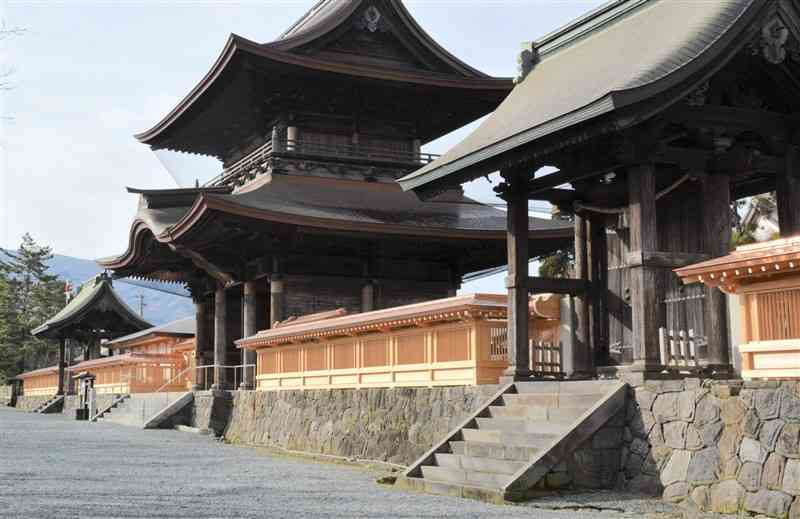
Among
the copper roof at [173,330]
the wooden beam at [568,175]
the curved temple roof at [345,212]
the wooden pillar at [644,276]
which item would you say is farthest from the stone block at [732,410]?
the copper roof at [173,330]

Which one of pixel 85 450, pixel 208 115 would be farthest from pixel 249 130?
pixel 85 450

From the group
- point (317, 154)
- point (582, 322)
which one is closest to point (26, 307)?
point (317, 154)

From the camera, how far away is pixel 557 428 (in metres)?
11.5

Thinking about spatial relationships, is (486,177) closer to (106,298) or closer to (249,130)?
(249,130)

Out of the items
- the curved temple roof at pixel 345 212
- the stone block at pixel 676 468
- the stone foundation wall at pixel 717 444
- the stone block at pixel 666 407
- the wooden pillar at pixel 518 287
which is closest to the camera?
the stone foundation wall at pixel 717 444

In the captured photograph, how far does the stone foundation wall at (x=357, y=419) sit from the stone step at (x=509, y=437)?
1317 millimetres

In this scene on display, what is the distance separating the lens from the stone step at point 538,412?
11.7 m

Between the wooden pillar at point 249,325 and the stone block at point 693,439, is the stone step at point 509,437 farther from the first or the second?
the wooden pillar at point 249,325

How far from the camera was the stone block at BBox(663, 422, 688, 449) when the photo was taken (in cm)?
1053

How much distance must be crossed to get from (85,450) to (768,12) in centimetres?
1437

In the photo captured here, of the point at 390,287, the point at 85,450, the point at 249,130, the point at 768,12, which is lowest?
the point at 85,450

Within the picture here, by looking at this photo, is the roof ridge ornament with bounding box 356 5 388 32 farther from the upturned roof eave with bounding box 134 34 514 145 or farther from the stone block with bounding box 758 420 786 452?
the stone block with bounding box 758 420 786 452

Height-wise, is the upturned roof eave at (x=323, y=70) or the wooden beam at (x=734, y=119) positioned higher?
the upturned roof eave at (x=323, y=70)

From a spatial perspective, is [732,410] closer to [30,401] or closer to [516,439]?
[516,439]
